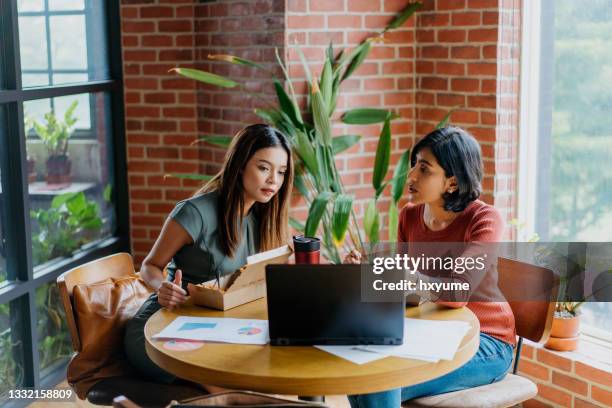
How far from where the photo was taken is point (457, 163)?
2812mm

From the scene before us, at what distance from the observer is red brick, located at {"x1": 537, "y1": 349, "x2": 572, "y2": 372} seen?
3482mm

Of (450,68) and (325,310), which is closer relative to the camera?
(325,310)

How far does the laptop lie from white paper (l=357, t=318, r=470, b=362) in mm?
38

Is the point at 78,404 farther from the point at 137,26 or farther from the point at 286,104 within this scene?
the point at 137,26

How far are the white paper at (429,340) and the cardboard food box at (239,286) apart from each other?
0.48m

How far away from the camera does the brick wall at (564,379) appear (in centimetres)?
334

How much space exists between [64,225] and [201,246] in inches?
62.2

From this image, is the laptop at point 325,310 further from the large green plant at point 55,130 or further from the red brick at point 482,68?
the large green plant at point 55,130

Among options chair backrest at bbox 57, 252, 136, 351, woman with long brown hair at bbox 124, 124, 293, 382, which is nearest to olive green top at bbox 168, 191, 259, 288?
woman with long brown hair at bbox 124, 124, 293, 382

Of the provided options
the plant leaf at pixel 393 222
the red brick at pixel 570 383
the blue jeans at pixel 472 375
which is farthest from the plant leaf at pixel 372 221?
Answer: the blue jeans at pixel 472 375

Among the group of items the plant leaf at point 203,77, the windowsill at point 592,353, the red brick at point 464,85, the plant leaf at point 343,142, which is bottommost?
the windowsill at point 592,353

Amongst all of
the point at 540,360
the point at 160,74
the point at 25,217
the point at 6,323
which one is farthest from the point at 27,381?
the point at 540,360

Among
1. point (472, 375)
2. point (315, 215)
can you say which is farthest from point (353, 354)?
point (315, 215)

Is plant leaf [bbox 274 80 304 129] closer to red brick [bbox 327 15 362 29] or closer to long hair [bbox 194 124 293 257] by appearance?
red brick [bbox 327 15 362 29]
